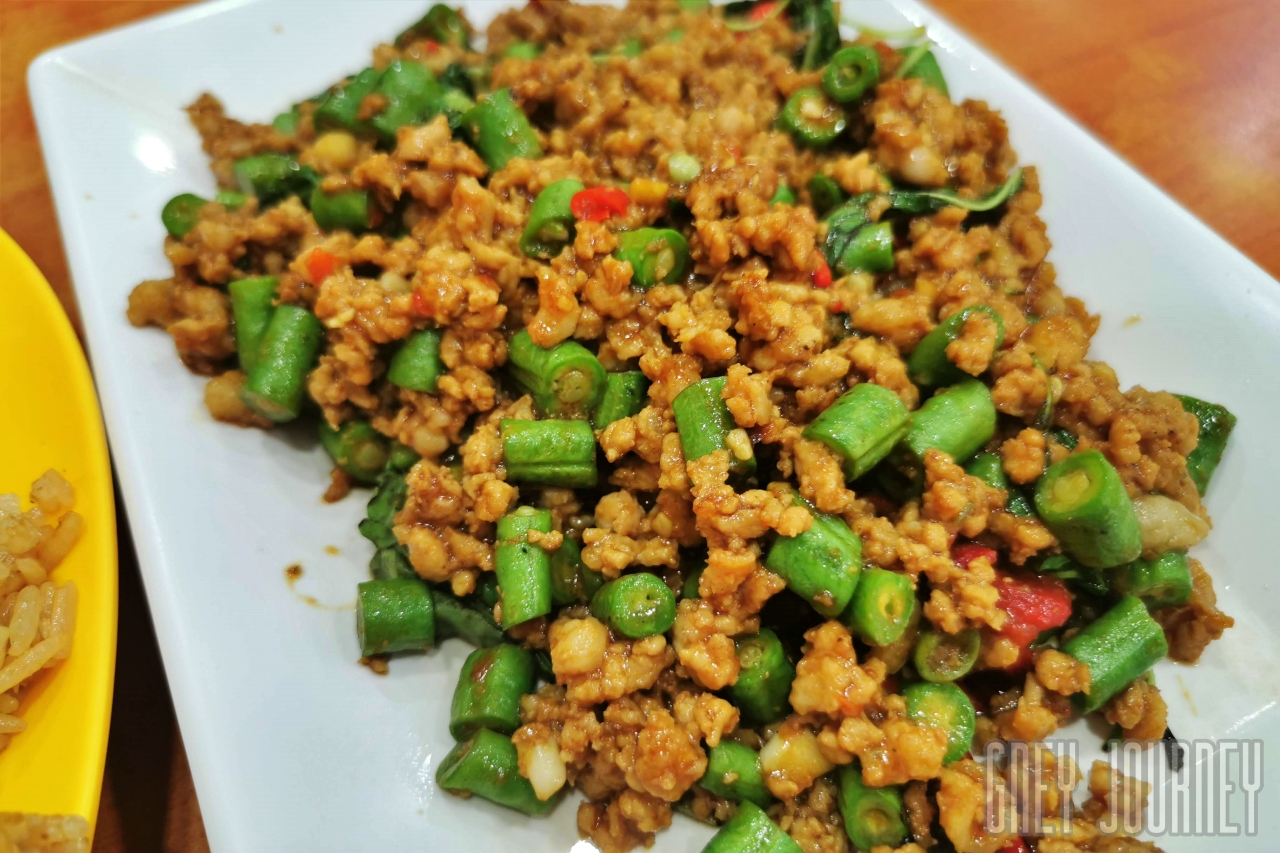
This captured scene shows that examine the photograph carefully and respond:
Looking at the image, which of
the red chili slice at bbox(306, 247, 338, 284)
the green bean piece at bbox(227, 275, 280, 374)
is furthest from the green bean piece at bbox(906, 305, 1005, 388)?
the green bean piece at bbox(227, 275, 280, 374)

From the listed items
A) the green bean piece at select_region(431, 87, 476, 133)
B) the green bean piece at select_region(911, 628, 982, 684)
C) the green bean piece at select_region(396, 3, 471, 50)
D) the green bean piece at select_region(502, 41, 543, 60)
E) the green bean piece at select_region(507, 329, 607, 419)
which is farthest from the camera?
the green bean piece at select_region(396, 3, 471, 50)

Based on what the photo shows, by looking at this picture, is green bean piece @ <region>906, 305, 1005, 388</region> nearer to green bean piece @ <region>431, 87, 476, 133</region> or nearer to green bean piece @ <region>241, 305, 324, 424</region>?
green bean piece @ <region>431, 87, 476, 133</region>

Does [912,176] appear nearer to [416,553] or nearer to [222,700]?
[416,553]

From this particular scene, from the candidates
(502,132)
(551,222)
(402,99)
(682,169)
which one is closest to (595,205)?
(551,222)

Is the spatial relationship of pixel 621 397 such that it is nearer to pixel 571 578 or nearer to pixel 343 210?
pixel 571 578

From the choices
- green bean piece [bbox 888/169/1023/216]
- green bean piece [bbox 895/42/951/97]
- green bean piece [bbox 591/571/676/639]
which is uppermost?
green bean piece [bbox 895/42/951/97]
